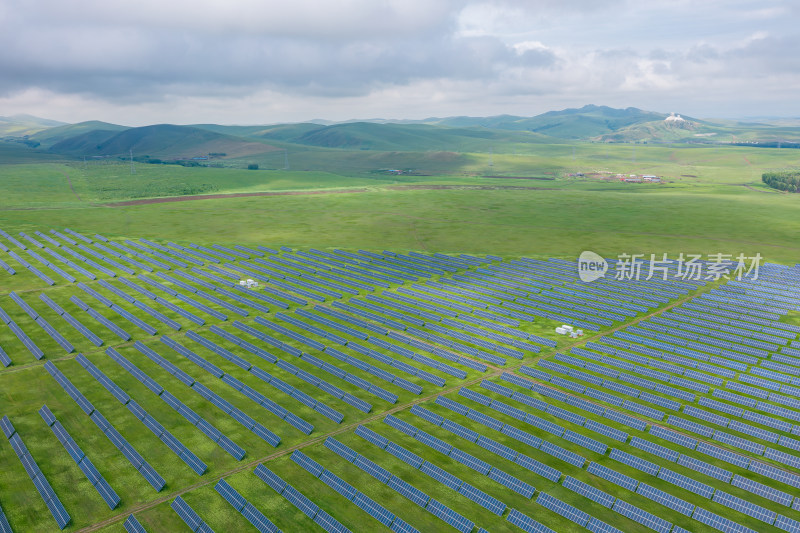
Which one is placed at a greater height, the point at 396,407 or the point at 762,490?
the point at 396,407

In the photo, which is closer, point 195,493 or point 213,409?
point 195,493

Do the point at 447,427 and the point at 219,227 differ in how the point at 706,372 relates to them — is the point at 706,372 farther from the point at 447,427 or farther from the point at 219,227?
the point at 219,227

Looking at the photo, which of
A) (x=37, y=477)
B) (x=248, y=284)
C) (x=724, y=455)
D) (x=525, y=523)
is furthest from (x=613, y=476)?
(x=248, y=284)

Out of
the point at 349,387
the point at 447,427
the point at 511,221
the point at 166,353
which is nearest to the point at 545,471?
the point at 447,427

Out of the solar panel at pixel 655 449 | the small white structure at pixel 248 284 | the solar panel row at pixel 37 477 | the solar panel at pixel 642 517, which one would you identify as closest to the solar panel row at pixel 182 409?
the solar panel row at pixel 37 477

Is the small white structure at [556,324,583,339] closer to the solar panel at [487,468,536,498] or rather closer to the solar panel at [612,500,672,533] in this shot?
the solar panel at [487,468,536,498]

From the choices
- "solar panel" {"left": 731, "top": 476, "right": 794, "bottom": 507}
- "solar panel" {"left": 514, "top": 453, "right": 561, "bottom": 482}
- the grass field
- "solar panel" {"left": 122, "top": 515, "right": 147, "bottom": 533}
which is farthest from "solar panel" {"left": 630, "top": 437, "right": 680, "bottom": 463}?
"solar panel" {"left": 122, "top": 515, "right": 147, "bottom": 533}

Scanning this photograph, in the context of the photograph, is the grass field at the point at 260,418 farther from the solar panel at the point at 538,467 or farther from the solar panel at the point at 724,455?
the solar panel at the point at 724,455

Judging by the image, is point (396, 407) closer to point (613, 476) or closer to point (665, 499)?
point (613, 476)
